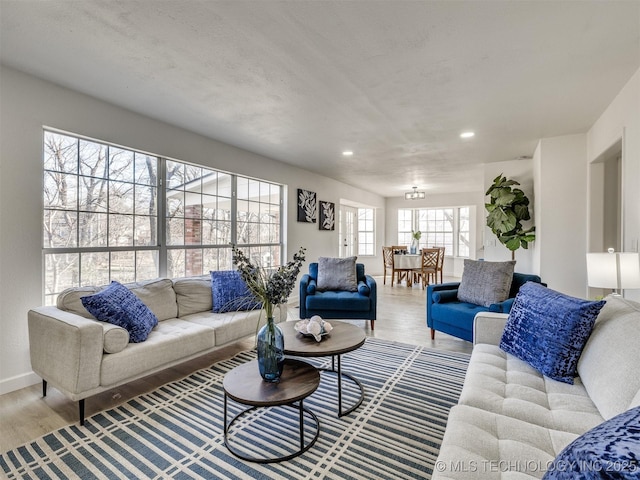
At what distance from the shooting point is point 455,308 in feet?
10.8

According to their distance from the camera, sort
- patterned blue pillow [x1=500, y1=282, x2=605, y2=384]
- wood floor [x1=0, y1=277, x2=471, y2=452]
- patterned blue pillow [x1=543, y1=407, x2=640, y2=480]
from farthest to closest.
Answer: wood floor [x1=0, y1=277, x2=471, y2=452] → patterned blue pillow [x1=500, y1=282, x2=605, y2=384] → patterned blue pillow [x1=543, y1=407, x2=640, y2=480]

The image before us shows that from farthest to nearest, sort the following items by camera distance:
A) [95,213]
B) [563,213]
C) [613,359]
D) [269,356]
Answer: [563,213]
[95,213]
[269,356]
[613,359]

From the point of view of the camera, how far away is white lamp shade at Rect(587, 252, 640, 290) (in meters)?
2.11

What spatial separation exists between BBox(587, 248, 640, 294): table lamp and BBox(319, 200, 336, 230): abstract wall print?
4.62 metres

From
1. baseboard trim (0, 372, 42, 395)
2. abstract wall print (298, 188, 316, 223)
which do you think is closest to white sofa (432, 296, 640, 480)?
baseboard trim (0, 372, 42, 395)

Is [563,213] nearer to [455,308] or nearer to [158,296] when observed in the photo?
[455,308]

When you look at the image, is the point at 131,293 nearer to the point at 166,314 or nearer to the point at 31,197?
the point at 166,314

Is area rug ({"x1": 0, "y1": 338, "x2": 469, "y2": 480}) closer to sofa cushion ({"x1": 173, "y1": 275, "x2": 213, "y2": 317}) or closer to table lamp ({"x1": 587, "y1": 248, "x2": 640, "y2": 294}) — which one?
sofa cushion ({"x1": 173, "y1": 275, "x2": 213, "y2": 317})

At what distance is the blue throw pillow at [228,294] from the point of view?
3307mm

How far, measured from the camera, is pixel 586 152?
13.0 feet

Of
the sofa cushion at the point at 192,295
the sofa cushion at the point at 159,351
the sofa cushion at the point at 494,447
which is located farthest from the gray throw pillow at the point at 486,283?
the sofa cushion at the point at 192,295

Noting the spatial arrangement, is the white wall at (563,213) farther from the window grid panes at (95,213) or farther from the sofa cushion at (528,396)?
the window grid panes at (95,213)

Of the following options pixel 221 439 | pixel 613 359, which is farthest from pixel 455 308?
pixel 221 439

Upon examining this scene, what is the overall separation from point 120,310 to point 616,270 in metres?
3.51
